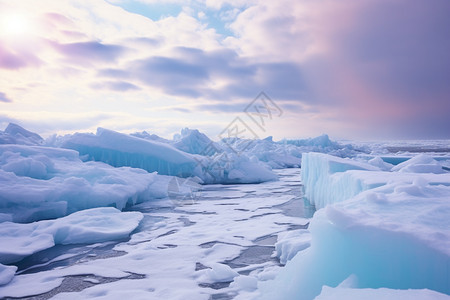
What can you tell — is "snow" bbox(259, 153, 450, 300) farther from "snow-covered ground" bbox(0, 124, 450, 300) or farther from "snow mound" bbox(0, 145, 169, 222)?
"snow mound" bbox(0, 145, 169, 222)

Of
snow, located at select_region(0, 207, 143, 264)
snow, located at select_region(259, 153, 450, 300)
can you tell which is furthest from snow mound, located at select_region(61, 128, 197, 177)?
snow, located at select_region(259, 153, 450, 300)

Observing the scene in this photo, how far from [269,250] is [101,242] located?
291 centimetres

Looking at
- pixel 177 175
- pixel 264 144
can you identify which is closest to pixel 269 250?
pixel 177 175

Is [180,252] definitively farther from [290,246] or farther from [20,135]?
[20,135]

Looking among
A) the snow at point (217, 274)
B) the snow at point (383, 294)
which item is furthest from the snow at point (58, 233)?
the snow at point (383, 294)

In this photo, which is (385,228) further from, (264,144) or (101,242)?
(264,144)

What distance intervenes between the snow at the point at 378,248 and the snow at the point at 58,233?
3.48m

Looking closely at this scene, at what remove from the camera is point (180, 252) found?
4.54 m

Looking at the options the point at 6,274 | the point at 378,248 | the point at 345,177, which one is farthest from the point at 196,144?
the point at 378,248

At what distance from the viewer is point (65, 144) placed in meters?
13.4

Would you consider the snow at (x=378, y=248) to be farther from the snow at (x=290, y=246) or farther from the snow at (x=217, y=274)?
the snow at (x=290, y=246)

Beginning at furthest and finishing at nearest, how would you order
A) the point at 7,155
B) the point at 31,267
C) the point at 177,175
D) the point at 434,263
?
the point at 177,175 < the point at 7,155 < the point at 31,267 < the point at 434,263

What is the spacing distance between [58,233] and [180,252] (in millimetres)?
2382

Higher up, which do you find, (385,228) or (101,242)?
(385,228)
